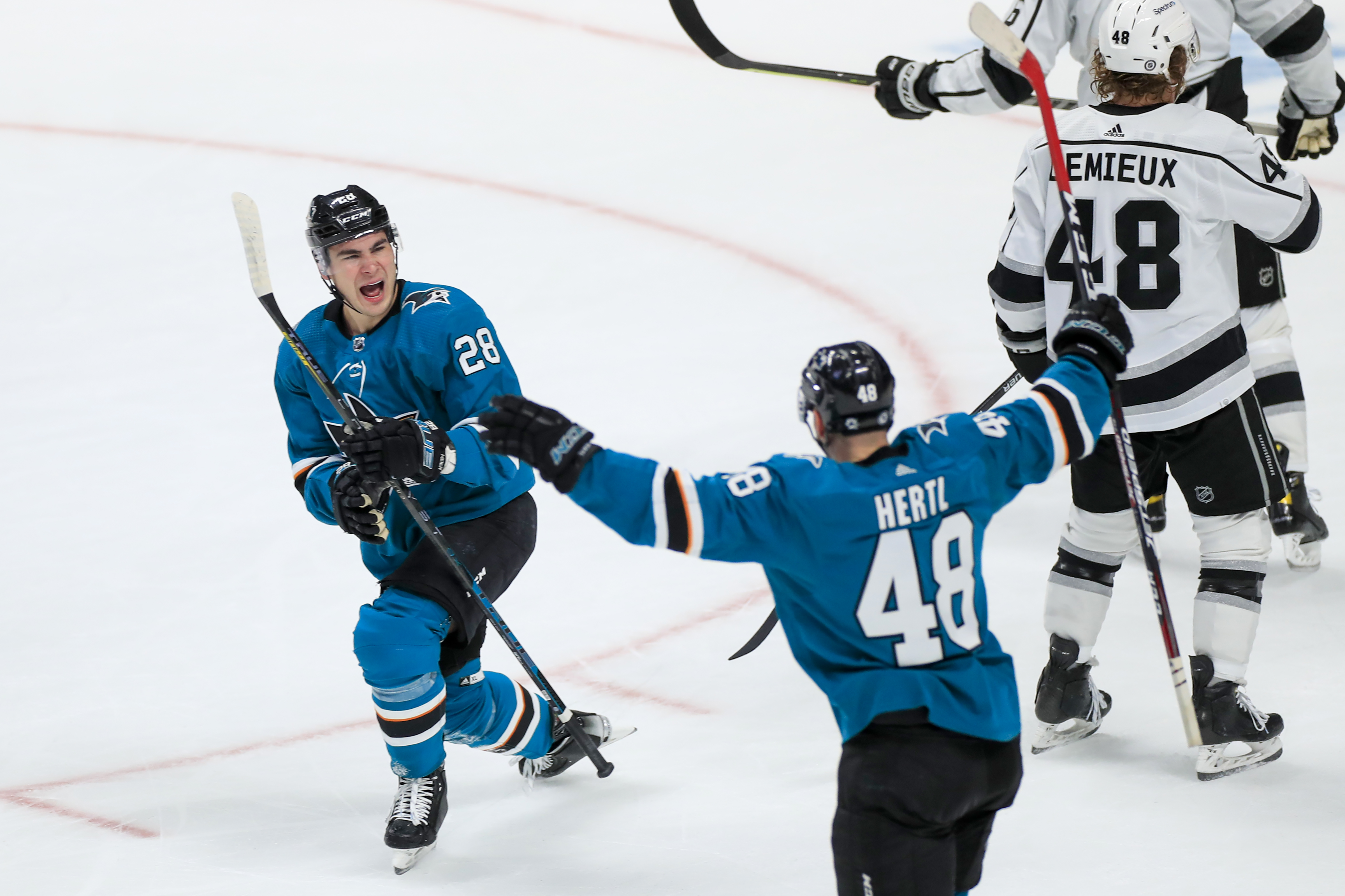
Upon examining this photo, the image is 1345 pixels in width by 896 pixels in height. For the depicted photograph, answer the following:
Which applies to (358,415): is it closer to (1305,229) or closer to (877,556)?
(877,556)

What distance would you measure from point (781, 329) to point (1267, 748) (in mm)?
2707

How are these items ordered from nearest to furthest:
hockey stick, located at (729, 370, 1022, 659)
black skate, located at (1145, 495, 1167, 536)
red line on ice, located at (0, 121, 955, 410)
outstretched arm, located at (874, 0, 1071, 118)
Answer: hockey stick, located at (729, 370, 1022, 659)
outstretched arm, located at (874, 0, 1071, 118)
black skate, located at (1145, 495, 1167, 536)
red line on ice, located at (0, 121, 955, 410)

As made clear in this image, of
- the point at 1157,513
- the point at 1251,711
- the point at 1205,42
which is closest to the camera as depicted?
the point at 1251,711

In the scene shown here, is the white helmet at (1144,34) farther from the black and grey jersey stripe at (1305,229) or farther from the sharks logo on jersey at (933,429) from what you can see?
the sharks logo on jersey at (933,429)

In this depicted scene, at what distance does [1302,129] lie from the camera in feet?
11.5

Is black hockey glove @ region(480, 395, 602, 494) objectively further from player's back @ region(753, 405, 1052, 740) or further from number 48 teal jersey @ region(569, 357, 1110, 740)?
player's back @ region(753, 405, 1052, 740)

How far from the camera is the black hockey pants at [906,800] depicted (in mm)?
1854

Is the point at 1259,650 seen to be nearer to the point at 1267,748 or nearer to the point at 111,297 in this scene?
the point at 1267,748

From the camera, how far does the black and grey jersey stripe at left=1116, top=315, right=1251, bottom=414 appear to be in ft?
8.99

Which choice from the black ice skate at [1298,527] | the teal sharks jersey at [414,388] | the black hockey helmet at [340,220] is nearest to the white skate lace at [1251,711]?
the black ice skate at [1298,527]

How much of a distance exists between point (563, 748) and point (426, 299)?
1.00 m

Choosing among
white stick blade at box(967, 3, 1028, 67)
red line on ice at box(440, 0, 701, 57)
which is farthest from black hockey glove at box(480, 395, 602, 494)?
red line on ice at box(440, 0, 701, 57)

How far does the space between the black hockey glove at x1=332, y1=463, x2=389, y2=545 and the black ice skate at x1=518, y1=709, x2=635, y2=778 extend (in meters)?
0.64

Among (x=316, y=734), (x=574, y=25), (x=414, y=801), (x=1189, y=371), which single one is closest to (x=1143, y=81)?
(x=1189, y=371)
